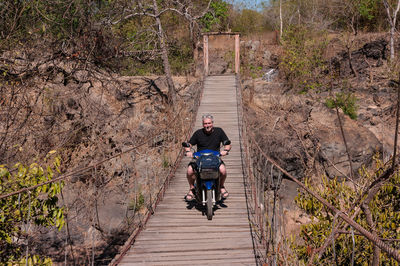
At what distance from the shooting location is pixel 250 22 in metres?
24.6

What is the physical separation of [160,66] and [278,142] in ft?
28.6

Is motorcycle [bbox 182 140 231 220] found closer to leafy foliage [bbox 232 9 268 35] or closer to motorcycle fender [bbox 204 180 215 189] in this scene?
motorcycle fender [bbox 204 180 215 189]

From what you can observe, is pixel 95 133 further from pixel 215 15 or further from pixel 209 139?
pixel 215 15

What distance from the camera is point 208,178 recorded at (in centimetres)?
436

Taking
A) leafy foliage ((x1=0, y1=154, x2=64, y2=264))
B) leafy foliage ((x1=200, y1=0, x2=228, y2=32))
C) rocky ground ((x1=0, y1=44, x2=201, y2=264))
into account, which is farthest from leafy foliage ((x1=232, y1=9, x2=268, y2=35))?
leafy foliage ((x1=0, y1=154, x2=64, y2=264))

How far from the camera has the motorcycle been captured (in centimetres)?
433

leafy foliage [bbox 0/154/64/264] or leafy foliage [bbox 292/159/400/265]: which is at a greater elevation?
leafy foliage [bbox 0/154/64/264]

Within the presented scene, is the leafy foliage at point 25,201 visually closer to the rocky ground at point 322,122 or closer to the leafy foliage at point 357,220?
the leafy foliage at point 357,220

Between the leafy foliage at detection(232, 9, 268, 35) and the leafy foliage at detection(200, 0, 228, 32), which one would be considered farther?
the leafy foliage at detection(232, 9, 268, 35)

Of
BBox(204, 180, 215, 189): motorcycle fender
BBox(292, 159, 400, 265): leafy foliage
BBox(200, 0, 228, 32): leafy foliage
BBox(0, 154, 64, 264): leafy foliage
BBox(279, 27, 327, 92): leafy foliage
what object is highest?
BBox(200, 0, 228, 32): leafy foliage

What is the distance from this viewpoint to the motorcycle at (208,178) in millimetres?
4332

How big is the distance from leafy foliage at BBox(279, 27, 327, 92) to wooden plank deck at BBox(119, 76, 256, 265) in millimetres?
12003

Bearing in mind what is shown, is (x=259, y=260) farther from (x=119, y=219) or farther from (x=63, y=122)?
(x=63, y=122)

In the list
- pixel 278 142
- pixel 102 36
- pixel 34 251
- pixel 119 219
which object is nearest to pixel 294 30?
pixel 278 142
